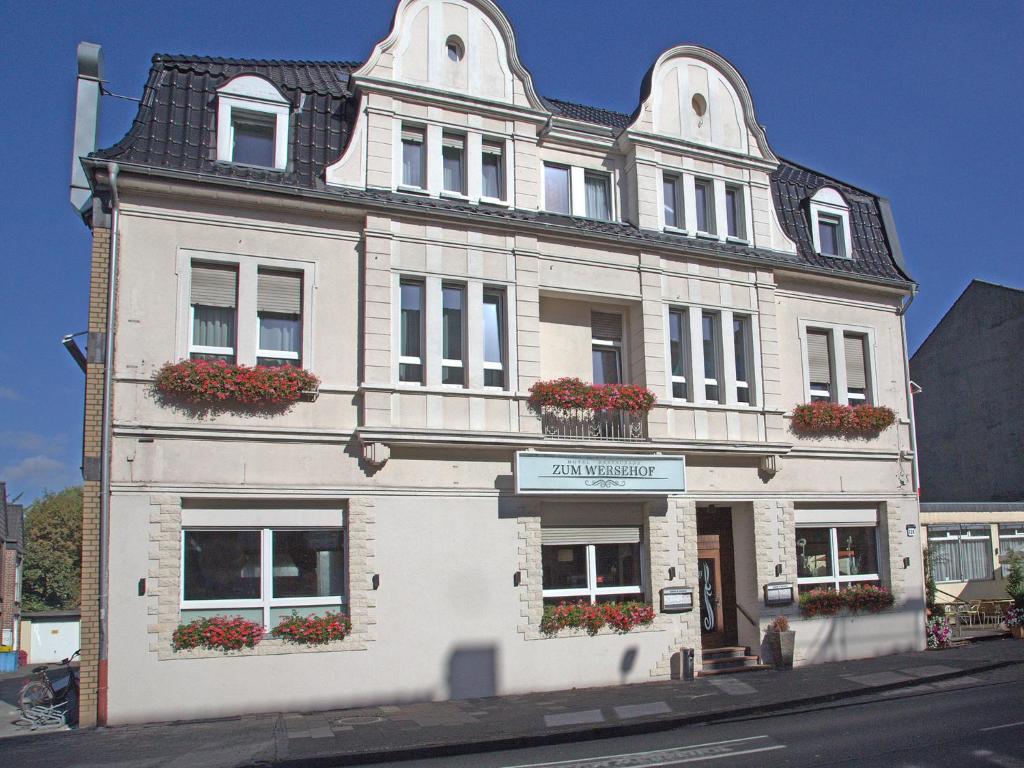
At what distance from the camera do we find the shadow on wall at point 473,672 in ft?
48.6

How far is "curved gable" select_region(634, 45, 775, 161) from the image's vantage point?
739 inches

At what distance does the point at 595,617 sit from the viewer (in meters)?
15.9

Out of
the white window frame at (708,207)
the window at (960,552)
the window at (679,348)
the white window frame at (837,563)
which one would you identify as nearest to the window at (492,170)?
the window at (679,348)

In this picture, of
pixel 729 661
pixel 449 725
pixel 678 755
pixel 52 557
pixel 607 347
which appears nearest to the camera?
pixel 678 755

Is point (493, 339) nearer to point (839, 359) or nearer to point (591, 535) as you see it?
point (591, 535)

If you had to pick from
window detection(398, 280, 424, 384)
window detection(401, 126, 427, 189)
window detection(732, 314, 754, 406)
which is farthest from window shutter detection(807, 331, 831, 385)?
window detection(401, 126, 427, 189)

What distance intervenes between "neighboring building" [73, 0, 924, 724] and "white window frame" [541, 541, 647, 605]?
0.06m

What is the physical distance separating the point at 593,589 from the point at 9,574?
43336 millimetres

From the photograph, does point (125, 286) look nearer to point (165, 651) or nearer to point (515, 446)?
point (165, 651)

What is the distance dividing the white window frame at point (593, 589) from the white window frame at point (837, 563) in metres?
3.68

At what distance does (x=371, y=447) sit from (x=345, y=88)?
7620 mm

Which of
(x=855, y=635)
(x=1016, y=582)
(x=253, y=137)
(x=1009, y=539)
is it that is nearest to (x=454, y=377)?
(x=253, y=137)

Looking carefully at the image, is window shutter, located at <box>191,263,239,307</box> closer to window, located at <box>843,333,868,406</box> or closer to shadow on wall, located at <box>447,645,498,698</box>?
shadow on wall, located at <box>447,645,498,698</box>

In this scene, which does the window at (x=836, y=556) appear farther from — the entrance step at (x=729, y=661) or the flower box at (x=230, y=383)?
the flower box at (x=230, y=383)
